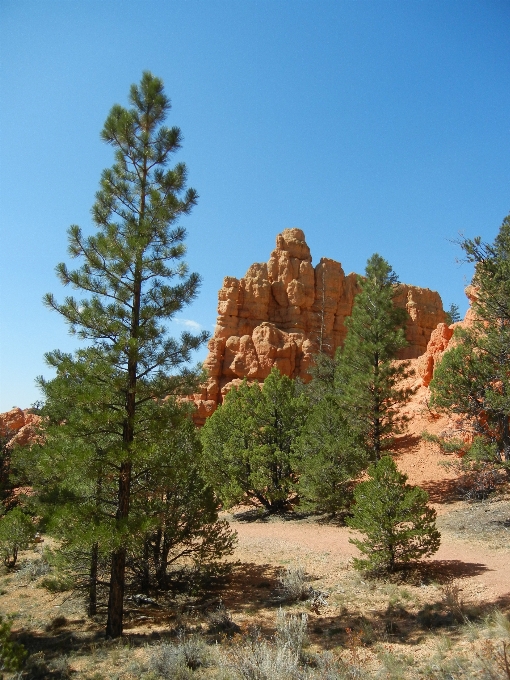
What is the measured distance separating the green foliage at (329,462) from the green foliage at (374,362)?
400 centimetres

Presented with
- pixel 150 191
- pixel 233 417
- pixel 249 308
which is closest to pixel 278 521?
pixel 233 417

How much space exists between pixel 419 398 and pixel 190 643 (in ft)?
85.6

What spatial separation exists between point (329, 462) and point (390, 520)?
7841 millimetres

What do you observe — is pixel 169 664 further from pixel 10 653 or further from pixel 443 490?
pixel 443 490

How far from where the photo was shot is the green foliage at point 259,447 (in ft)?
67.5

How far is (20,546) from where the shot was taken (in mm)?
15133

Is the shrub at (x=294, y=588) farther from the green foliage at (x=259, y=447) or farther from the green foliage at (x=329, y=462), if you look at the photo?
the green foliage at (x=259, y=447)

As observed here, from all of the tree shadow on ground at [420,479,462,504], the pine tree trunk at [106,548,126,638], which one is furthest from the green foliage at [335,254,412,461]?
the pine tree trunk at [106,548,126,638]

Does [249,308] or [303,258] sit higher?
[303,258]

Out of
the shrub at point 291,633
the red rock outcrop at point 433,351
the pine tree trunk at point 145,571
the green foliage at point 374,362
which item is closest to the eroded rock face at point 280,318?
the red rock outcrop at point 433,351

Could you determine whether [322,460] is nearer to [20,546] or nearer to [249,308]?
[20,546]

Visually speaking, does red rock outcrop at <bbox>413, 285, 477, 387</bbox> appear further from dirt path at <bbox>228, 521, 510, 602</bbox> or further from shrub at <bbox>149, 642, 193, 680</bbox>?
shrub at <bbox>149, 642, 193, 680</bbox>

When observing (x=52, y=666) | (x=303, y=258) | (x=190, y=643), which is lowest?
(x=52, y=666)

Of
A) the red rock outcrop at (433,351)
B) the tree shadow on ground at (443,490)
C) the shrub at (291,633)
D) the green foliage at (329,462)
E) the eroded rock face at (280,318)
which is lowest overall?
the shrub at (291,633)
